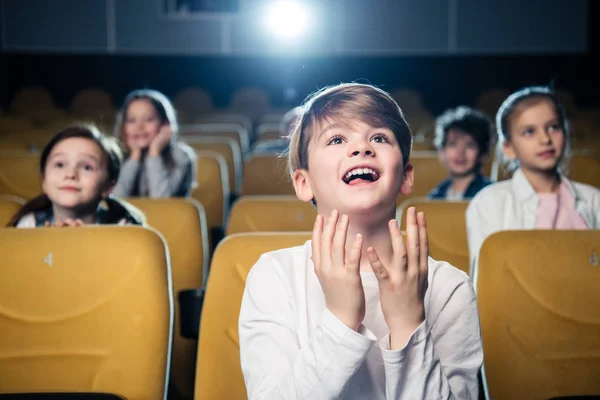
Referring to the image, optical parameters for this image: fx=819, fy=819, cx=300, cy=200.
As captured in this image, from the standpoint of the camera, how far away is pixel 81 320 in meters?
1.65

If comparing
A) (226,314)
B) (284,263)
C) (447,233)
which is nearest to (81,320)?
(226,314)

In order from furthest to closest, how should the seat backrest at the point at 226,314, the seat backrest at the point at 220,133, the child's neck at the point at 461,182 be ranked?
the seat backrest at the point at 220,133, the child's neck at the point at 461,182, the seat backrest at the point at 226,314

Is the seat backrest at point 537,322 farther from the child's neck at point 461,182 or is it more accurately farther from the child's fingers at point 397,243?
the child's neck at point 461,182

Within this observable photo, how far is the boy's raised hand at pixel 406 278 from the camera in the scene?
1072 mm

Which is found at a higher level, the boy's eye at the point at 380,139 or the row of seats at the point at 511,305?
the boy's eye at the point at 380,139

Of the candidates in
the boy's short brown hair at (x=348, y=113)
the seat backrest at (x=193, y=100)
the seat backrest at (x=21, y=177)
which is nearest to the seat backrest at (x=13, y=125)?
the seat backrest at (x=21, y=177)

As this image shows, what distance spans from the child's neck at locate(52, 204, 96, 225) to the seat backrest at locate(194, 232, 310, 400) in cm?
75

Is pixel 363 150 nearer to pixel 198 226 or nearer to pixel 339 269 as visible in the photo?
pixel 339 269

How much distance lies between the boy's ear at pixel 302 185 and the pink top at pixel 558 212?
120 cm

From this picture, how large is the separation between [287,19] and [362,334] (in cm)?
855

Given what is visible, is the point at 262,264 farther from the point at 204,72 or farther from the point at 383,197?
the point at 204,72

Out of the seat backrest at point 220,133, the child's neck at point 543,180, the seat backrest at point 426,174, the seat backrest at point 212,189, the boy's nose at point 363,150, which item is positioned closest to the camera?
the boy's nose at point 363,150

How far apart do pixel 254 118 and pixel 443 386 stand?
7.77 metres

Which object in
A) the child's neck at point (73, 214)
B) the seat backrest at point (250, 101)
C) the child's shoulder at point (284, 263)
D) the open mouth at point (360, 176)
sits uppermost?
the seat backrest at point (250, 101)
